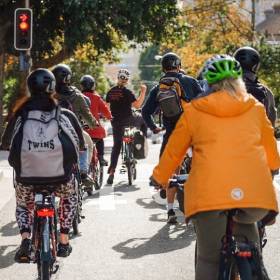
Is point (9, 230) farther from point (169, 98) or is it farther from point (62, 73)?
point (169, 98)

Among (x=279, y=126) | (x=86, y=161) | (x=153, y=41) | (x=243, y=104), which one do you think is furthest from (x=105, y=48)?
(x=243, y=104)

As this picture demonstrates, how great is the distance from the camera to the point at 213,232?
4863 millimetres

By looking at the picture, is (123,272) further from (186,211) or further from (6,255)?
(186,211)

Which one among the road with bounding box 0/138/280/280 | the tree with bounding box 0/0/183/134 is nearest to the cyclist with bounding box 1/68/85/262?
the road with bounding box 0/138/280/280

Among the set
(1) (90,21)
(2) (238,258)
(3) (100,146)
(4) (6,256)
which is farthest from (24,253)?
(1) (90,21)

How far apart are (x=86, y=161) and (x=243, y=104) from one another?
4.94m

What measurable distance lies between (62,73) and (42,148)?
289 cm

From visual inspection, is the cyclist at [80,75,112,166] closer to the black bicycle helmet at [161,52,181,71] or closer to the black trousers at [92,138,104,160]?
the black trousers at [92,138,104,160]

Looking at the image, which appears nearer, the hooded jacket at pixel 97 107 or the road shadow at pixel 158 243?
the road shadow at pixel 158 243

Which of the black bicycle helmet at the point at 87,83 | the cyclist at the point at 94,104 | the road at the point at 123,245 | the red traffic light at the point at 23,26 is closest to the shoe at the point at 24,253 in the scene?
the road at the point at 123,245

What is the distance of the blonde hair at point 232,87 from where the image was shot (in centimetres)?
486

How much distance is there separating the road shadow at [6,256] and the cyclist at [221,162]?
2995 millimetres

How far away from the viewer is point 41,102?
6.24 m

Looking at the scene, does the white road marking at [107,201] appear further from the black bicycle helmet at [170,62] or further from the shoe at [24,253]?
the shoe at [24,253]
